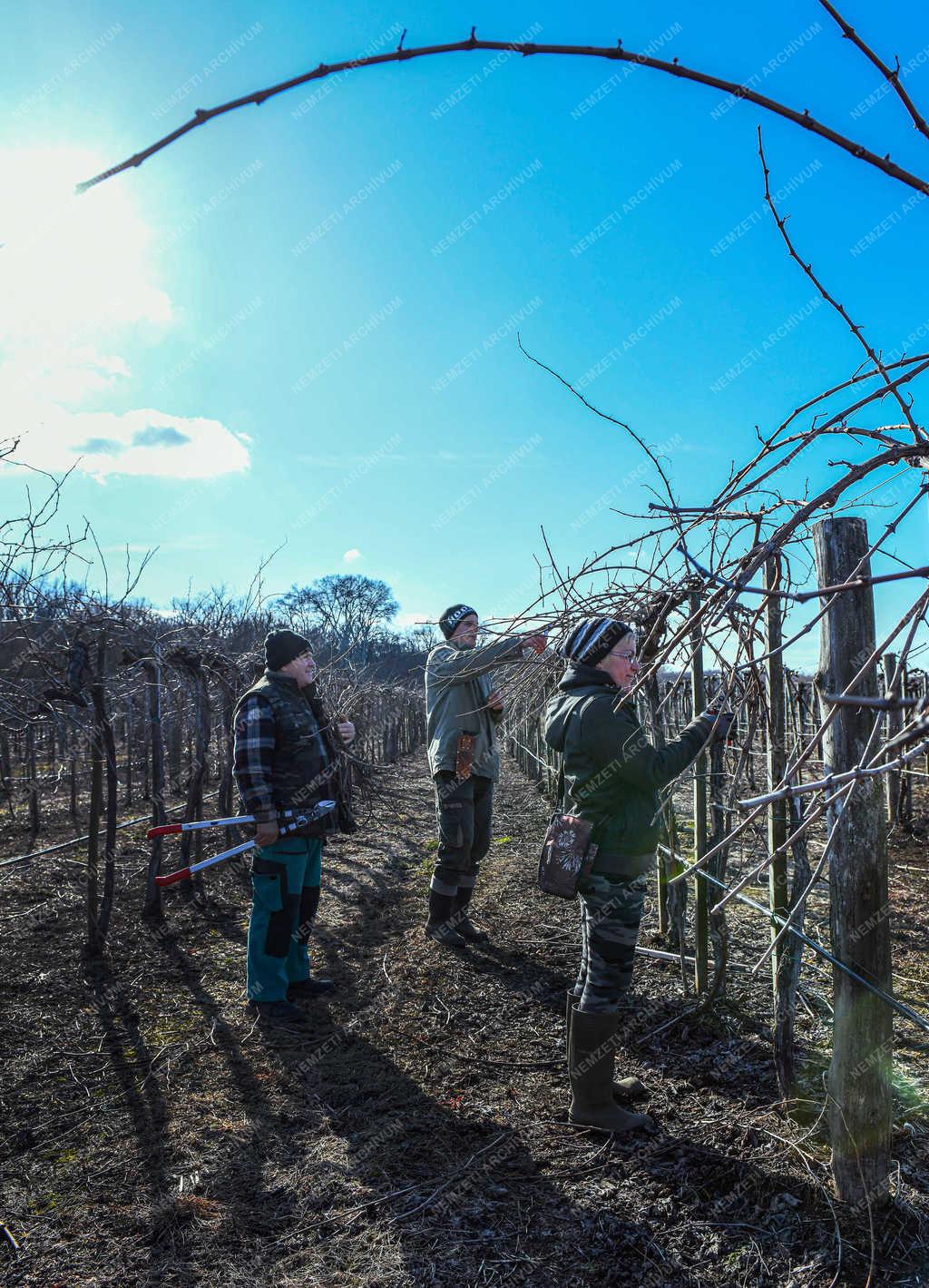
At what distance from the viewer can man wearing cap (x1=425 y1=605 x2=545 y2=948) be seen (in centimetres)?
450

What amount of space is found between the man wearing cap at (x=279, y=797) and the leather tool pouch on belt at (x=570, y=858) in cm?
151

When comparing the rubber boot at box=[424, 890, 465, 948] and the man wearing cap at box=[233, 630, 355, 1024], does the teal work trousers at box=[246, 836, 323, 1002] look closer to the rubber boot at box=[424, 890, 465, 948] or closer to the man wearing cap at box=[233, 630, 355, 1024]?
the man wearing cap at box=[233, 630, 355, 1024]

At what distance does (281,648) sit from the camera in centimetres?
392

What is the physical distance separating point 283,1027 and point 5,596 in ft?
8.24

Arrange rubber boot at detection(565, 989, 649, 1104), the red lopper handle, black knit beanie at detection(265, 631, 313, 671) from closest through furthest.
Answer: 1. rubber boot at detection(565, 989, 649, 1104)
2. the red lopper handle
3. black knit beanie at detection(265, 631, 313, 671)

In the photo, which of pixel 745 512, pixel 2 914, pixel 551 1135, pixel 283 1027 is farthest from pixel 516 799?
pixel 745 512

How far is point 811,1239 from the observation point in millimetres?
2070

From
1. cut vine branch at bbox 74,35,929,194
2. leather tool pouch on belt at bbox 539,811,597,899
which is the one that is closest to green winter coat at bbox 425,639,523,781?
leather tool pouch on belt at bbox 539,811,597,899

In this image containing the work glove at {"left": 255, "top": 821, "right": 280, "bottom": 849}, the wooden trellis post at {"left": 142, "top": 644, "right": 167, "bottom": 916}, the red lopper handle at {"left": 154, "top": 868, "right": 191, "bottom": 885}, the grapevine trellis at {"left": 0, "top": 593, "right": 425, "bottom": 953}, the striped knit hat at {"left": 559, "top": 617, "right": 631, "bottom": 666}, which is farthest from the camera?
the wooden trellis post at {"left": 142, "top": 644, "right": 167, "bottom": 916}

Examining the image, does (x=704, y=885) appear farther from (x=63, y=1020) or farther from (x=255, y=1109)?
(x=63, y=1020)

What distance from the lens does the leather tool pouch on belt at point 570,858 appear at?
2605 millimetres

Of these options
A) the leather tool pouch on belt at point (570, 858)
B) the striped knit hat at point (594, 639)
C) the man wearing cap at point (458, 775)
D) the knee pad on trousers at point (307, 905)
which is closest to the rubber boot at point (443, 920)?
the man wearing cap at point (458, 775)

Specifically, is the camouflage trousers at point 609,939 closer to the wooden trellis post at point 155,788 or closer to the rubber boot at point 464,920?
the rubber boot at point 464,920

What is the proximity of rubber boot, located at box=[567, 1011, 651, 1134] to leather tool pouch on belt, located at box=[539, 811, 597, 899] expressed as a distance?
0.43 meters
